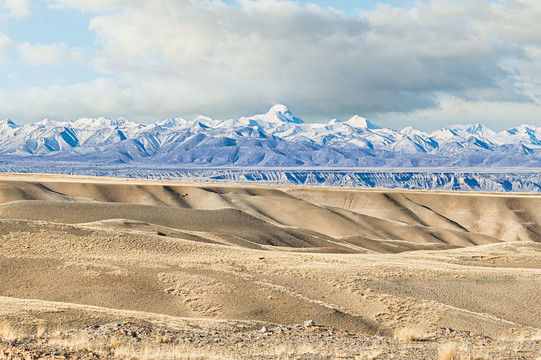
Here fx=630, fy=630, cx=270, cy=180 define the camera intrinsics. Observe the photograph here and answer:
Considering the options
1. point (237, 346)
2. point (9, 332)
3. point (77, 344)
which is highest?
point (77, 344)

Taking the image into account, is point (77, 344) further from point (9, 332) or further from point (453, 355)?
point (453, 355)

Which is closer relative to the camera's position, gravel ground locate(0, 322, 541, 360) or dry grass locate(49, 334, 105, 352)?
gravel ground locate(0, 322, 541, 360)

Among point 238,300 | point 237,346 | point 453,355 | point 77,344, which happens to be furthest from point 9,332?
point 238,300

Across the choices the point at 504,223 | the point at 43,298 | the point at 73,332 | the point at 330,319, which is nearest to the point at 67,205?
the point at 43,298

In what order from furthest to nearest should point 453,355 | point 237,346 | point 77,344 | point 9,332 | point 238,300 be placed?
1. point 238,300
2. point 237,346
3. point 9,332
4. point 77,344
5. point 453,355

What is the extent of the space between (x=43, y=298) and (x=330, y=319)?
1471 centimetres

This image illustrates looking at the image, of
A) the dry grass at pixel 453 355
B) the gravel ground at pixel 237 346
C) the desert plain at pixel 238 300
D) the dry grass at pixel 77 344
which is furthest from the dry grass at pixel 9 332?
the dry grass at pixel 453 355

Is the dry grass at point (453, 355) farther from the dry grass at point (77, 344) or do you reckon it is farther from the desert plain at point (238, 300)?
the dry grass at point (77, 344)

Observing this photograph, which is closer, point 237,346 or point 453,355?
point 453,355

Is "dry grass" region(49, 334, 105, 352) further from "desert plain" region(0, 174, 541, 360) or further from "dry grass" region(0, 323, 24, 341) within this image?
"dry grass" region(0, 323, 24, 341)

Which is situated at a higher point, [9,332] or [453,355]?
[453,355]

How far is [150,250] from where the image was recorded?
44.4 m

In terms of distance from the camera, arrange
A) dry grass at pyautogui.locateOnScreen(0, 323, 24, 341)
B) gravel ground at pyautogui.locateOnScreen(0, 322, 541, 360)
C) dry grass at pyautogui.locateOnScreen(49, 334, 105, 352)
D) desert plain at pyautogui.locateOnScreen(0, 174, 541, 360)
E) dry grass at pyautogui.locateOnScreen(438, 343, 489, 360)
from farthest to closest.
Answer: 1. desert plain at pyautogui.locateOnScreen(0, 174, 541, 360)
2. dry grass at pyautogui.locateOnScreen(0, 323, 24, 341)
3. dry grass at pyautogui.locateOnScreen(49, 334, 105, 352)
4. gravel ground at pyautogui.locateOnScreen(0, 322, 541, 360)
5. dry grass at pyautogui.locateOnScreen(438, 343, 489, 360)

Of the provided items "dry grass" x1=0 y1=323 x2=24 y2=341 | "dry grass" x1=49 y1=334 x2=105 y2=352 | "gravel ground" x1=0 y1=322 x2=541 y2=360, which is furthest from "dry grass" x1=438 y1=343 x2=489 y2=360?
"dry grass" x1=0 y1=323 x2=24 y2=341
